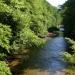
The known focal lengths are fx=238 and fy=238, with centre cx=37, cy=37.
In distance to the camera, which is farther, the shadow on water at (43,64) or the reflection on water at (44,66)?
the shadow on water at (43,64)

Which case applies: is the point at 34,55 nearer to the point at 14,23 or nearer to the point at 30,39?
the point at 30,39

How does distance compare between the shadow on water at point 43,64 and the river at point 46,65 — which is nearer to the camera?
the river at point 46,65

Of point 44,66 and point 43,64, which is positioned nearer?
point 44,66

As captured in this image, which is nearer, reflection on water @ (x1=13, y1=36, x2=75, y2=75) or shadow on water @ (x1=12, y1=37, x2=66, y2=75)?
reflection on water @ (x1=13, y1=36, x2=75, y2=75)

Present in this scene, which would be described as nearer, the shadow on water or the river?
the river

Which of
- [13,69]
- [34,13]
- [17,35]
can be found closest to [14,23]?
[17,35]

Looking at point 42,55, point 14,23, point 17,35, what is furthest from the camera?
point 42,55

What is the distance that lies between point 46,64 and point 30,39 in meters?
5.25

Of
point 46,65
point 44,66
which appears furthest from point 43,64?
point 44,66

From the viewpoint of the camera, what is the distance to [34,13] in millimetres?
54250

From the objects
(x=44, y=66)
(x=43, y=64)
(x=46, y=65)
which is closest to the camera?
(x=44, y=66)

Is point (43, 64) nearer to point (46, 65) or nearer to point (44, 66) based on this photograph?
point (46, 65)

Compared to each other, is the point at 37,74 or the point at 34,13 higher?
the point at 34,13

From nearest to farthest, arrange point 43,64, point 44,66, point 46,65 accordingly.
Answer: point 44,66, point 46,65, point 43,64
